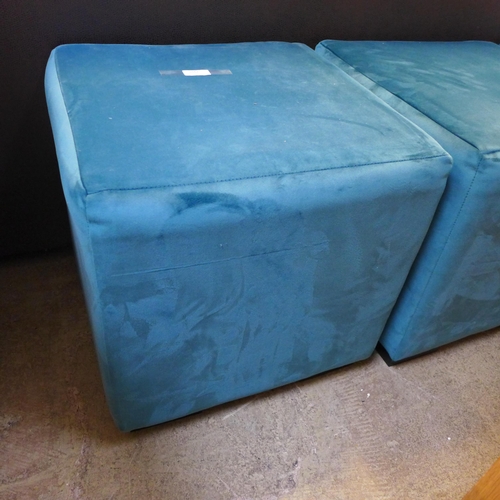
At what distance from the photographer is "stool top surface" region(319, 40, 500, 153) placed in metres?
0.82

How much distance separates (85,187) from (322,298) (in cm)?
44

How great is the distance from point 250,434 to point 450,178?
0.60 m

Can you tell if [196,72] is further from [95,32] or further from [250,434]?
[250,434]

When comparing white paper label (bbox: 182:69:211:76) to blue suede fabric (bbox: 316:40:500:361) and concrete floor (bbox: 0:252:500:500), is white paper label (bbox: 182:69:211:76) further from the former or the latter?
concrete floor (bbox: 0:252:500:500)

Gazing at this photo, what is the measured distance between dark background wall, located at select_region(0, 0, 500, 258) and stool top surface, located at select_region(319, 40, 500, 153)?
0.29 ft

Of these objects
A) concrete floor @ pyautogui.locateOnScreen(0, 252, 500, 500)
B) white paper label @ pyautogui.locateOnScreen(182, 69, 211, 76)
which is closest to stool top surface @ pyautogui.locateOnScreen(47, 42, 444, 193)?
white paper label @ pyautogui.locateOnScreen(182, 69, 211, 76)

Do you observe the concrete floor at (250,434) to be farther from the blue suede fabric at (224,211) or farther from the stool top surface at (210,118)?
the stool top surface at (210,118)

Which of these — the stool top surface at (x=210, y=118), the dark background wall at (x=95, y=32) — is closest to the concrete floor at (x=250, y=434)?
the dark background wall at (x=95, y=32)

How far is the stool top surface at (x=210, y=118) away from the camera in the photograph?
2.04 ft

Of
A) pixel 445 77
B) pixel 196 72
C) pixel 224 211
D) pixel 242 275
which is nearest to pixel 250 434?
pixel 242 275

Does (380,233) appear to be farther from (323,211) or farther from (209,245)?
(209,245)

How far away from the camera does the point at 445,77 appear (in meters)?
1.00

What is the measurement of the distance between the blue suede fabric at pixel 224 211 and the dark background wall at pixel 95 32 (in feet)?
0.32

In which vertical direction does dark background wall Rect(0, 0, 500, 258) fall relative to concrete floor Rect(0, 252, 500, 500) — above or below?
above
